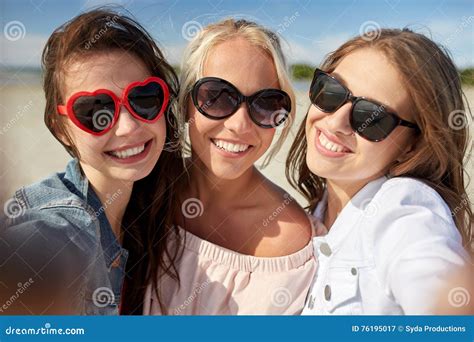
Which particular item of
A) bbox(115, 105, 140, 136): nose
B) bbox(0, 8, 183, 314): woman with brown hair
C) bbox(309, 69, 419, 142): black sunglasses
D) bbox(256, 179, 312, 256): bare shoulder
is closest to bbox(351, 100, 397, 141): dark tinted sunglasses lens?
bbox(309, 69, 419, 142): black sunglasses

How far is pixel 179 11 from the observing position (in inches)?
122

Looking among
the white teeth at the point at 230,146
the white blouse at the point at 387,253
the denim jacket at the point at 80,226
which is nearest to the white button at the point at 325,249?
the white blouse at the point at 387,253

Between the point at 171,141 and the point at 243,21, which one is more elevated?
the point at 243,21

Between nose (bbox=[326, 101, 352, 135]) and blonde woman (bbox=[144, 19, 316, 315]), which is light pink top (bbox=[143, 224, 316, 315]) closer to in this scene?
blonde woman (bbox=[144, 19, 316, 315])

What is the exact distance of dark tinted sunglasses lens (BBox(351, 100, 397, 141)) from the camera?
2816mm

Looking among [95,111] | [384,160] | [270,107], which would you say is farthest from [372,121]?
[95,111]

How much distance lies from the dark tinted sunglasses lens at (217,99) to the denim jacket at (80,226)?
1.95 feet

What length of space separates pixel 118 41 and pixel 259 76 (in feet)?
1.99

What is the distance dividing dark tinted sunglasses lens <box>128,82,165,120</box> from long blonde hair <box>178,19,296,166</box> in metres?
0.17

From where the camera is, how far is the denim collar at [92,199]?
2.92 metres

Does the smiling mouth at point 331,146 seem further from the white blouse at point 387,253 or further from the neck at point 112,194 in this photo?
the neck at point 112,194

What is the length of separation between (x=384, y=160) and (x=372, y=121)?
0.67ft

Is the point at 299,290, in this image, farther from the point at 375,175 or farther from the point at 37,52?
the point at 37,52
